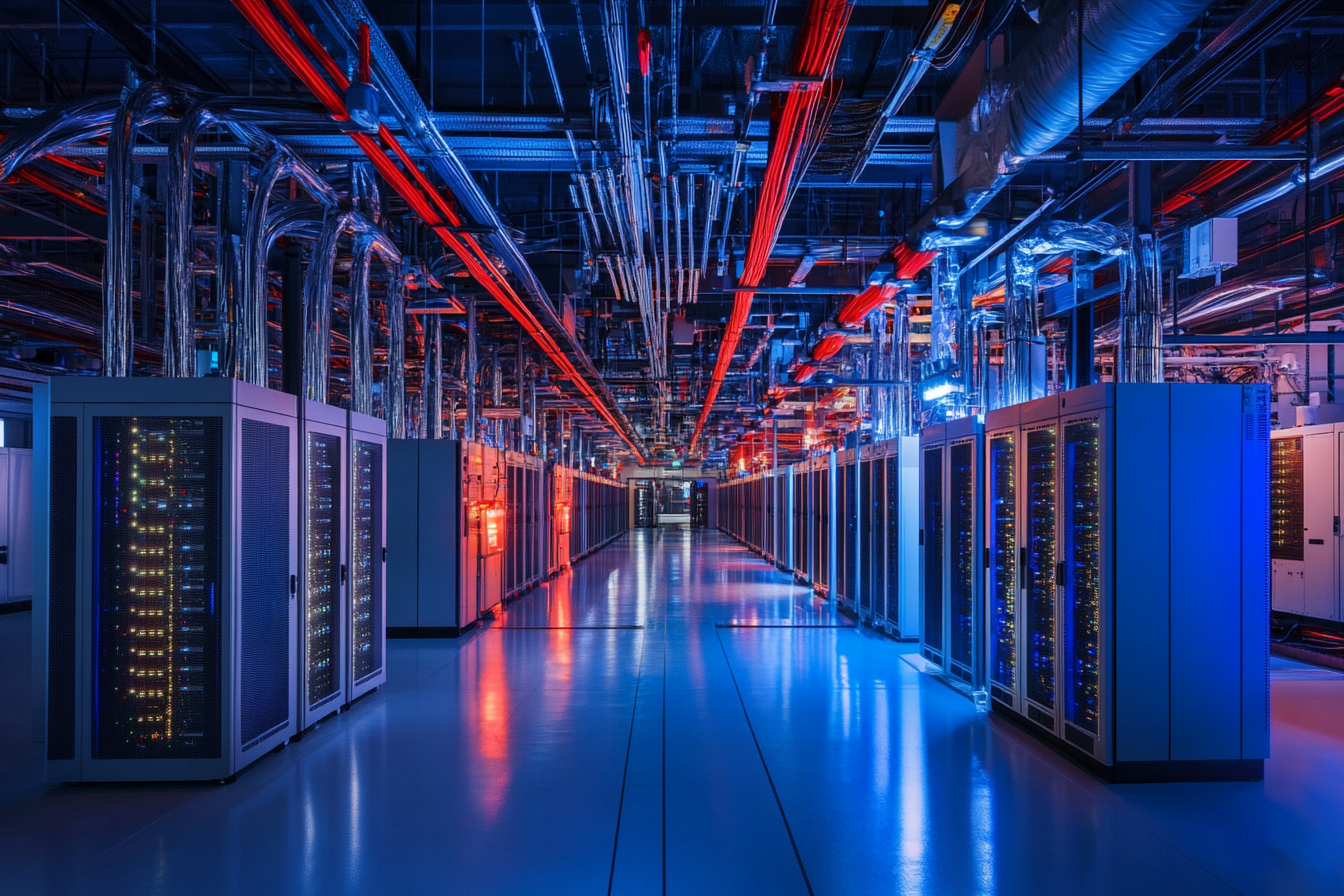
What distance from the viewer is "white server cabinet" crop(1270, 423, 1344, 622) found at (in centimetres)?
973

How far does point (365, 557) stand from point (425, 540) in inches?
124

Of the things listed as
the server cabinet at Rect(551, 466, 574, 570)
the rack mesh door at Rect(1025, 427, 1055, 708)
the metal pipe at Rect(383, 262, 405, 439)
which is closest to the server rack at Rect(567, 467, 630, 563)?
the server cabinet at Rect(551, 466, 574, 570)

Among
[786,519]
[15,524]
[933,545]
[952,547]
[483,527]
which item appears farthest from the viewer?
[786,519]

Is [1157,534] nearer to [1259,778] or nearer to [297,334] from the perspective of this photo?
[1259,778]

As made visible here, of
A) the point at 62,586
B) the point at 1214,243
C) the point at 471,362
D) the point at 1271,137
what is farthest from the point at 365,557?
the point at 1271,137

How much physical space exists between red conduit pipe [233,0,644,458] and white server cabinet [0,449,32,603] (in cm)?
904

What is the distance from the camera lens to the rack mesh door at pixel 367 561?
6641 millimetres

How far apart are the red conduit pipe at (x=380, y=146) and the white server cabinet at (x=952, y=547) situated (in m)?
4.21

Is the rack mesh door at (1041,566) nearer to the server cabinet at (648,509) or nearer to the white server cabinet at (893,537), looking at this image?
the white server cabinet at (893,537)

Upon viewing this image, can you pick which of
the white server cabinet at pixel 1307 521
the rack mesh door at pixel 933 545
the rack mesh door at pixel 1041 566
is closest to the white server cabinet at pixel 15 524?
the rack mesh door at pixel 933 545

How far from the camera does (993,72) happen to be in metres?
4.89

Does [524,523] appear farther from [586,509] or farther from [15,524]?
[586,509]

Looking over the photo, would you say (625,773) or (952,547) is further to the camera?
(952,547)

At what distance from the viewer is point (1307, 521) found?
397 inches
